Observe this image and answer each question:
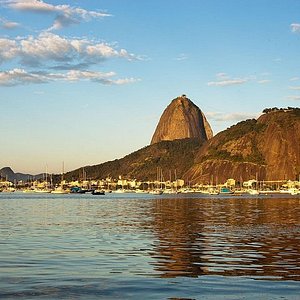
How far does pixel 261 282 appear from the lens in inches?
883

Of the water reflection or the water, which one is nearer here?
the water

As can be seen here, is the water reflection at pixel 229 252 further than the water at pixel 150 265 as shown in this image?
Yes

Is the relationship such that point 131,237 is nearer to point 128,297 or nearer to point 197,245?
point 197,245

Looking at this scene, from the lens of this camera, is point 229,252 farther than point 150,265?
Yes

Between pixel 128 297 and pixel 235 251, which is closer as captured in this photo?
pixel 128 297

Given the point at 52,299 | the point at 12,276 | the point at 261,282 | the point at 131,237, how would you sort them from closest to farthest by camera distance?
the point at 52,299
the point at 261,282
the point at 12,276
the point at 131,237

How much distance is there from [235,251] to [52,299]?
15917 mm

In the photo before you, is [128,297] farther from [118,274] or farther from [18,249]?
[18,249]

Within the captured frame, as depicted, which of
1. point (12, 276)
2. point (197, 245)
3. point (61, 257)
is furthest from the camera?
point (197, 245)

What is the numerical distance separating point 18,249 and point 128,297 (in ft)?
51.8

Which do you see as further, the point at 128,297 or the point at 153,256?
the point at 153,256

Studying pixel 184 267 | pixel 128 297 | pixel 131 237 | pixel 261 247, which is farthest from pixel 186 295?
pixel 131 237

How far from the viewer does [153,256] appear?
30.6m

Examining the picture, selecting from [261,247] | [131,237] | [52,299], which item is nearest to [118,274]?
[52,299]
